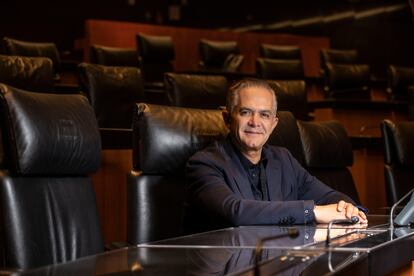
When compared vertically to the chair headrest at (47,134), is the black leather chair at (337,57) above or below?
below

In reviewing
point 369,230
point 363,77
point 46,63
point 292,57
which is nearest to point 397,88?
point 363,77

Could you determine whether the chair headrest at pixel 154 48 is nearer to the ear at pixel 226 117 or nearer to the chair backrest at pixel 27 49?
the chair backrest at pixel 27 49

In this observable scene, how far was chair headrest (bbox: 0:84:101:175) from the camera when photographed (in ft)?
6.48

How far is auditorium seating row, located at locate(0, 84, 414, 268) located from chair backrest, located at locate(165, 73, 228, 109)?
100cm

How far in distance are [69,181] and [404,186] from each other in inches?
61.6

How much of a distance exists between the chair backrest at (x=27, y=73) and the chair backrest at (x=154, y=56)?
300 centimetres

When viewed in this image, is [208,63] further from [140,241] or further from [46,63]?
[140,241]

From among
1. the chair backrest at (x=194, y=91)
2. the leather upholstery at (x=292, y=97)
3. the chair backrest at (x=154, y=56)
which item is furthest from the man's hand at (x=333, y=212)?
the chair backrest at (x=154, y=56)

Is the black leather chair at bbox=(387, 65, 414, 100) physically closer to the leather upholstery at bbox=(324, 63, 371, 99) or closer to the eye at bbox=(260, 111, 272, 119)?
the leather upholstery at bbox=(324, 63, 371, 99)

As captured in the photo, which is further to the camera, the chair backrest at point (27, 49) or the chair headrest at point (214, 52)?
the chair headrest at point (214, 52)

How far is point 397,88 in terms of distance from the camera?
6.34 meters

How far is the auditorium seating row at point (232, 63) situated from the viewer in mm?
5797

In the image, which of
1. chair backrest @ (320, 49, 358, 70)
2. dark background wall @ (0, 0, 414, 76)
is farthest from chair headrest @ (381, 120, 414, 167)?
dark background wall @ (0, 0, 414, 76)

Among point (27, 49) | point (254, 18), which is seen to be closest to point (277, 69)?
point (27, 49)
